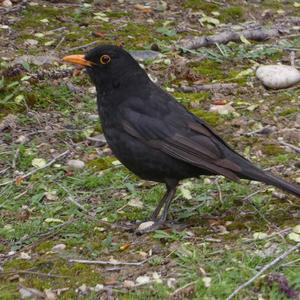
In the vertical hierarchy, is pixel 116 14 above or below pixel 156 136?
below

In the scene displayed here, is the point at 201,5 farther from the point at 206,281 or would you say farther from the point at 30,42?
the point at 206,281

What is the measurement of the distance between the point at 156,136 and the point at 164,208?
0.52 meters

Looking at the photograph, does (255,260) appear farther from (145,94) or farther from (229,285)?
(145,94)

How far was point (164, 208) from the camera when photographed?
6105 millimetres

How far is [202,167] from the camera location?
5828 mm

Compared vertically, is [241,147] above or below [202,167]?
below

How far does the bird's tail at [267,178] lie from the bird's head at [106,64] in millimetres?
1159

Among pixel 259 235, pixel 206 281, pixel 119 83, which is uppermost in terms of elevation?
pixel 119 83

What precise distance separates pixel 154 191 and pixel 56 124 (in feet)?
4.80

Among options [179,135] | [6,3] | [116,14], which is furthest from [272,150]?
[6,3]

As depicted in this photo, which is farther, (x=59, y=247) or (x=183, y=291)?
(x=59, y=247)

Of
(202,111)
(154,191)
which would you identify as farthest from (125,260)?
(202,111)

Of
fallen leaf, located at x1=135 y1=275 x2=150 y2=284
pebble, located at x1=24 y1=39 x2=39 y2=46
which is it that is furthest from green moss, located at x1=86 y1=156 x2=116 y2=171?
Answer: pebble, located at x1=24 y1=39 x2=39 y2=46

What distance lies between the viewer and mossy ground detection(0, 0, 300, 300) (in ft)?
16.9
